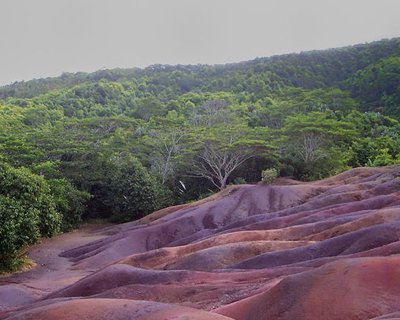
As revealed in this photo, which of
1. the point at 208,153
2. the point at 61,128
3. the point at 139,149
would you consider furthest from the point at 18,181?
the point at 61,128

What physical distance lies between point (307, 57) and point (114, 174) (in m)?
71.6

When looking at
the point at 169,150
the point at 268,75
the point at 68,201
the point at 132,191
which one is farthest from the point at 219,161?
the point at 268,75

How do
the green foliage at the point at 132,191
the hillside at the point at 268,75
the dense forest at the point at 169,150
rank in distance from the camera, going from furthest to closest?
the hillside at the point at 268,75 < the green foliage at the point at 132,191 < the dense forest at the point at 169,150

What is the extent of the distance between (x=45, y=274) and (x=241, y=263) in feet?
46.0

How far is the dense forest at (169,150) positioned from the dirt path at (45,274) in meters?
1.49

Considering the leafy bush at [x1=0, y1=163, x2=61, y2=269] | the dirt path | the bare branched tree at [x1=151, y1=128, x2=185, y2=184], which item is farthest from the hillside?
the leafy bush at [x1=0, y1=163, x2=61, y2=269]

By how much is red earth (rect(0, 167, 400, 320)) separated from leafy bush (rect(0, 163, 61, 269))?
1684 millimetres

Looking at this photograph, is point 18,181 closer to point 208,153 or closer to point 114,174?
point 114,174

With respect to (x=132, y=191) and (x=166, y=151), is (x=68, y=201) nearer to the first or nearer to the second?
(x=132, y=191)

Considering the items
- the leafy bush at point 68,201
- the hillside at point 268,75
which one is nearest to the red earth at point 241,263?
the leafy bush at point 68,201

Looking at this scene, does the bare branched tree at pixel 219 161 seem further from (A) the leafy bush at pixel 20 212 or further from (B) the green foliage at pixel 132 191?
(A) the leafy bush at pixel 20 212

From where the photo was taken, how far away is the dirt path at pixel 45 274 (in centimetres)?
2144

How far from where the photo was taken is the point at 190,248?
22172 mm

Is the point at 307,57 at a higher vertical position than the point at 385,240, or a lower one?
higher
